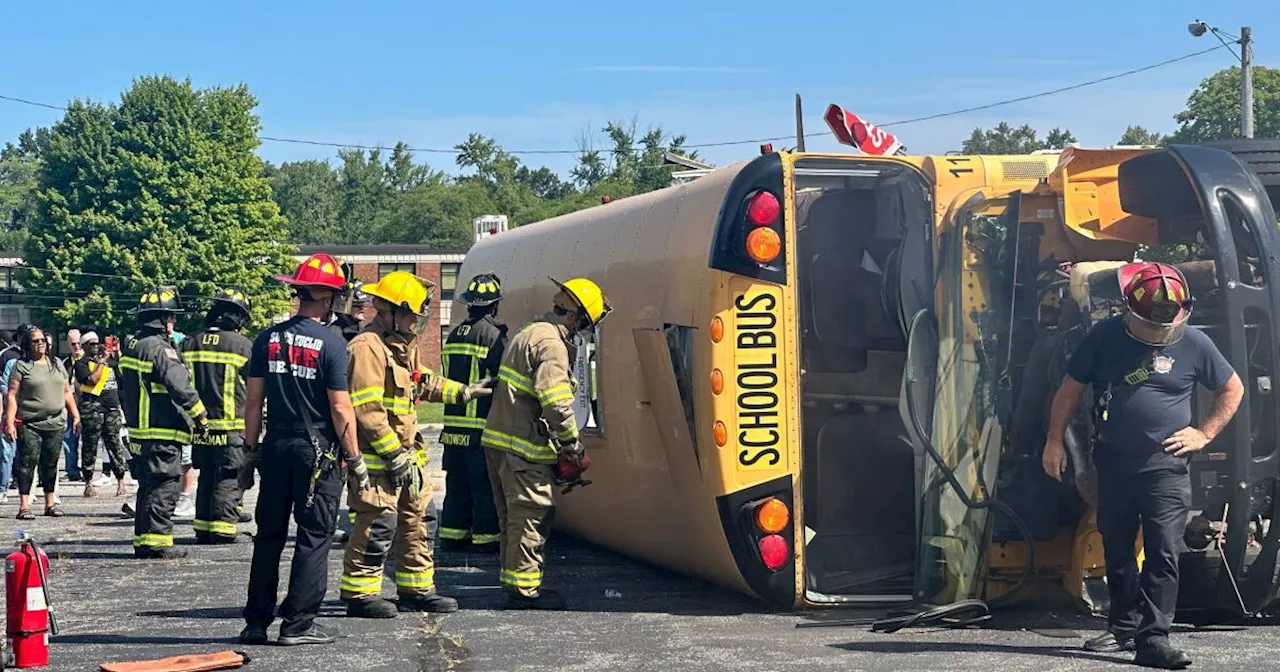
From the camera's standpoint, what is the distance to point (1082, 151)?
25.6 ft

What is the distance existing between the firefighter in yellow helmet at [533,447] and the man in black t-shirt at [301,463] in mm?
1091

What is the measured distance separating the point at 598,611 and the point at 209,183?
53.7 m

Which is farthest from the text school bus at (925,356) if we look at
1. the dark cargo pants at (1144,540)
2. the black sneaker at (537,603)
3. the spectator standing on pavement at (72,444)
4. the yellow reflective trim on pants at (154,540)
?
the spectator standing on pavement at (72,444)

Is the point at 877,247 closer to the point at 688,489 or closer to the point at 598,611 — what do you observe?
the point at 688,489

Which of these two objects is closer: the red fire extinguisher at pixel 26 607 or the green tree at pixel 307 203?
the red fire extinguisher at pixel 26 607

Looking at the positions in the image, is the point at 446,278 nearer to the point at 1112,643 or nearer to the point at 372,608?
the point at 372,608

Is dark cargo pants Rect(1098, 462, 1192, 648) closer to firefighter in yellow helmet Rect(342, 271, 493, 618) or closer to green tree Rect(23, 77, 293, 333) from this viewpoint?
firefighter in yellow helmet Rect(342, 271, 493, 618)

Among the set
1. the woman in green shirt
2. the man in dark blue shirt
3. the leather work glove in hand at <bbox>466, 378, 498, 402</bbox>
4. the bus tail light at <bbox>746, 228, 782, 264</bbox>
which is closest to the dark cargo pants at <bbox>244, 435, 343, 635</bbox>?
the leather work glove in hand at <bbox>466, 378, 498, 402</bbox>

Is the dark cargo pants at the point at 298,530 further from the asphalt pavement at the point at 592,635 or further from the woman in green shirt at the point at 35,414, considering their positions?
the woman in green shirt at the point at 35,414

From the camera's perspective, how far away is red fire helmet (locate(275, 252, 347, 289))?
757cm

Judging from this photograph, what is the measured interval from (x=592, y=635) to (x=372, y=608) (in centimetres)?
127

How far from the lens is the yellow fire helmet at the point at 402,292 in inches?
322

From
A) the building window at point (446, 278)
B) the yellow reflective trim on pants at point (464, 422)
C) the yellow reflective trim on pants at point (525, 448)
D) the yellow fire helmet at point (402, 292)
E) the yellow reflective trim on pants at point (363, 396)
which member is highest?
the building window at point (446, 278)

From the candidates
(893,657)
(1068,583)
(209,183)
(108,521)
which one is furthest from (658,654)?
(209,183)
